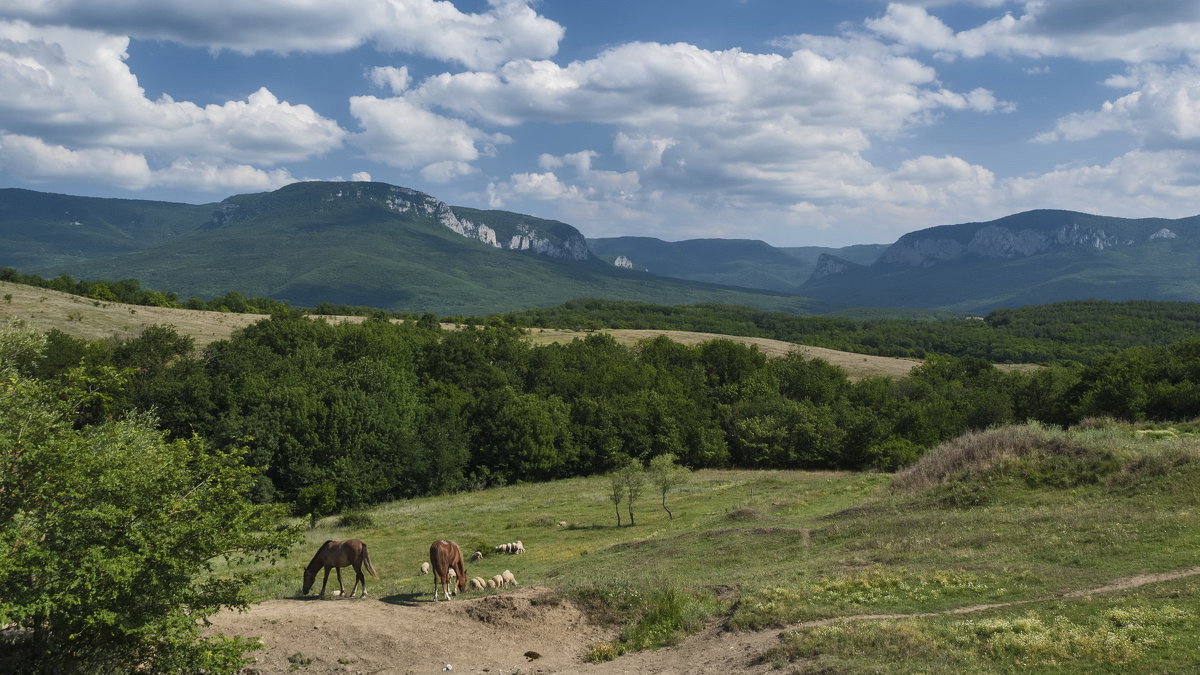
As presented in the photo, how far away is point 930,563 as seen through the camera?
2188cm

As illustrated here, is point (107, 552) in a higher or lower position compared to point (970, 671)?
higher

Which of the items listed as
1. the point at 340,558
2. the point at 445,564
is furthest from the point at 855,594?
the point at 340,558

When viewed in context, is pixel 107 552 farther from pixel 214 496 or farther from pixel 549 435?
pixel 549 435

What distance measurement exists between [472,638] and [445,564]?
11.3 feet

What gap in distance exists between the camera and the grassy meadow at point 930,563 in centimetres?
1461

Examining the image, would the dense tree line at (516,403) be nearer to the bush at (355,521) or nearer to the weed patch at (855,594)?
the bush at (355,521)

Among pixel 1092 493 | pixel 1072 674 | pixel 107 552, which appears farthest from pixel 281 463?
pixel 1072 674

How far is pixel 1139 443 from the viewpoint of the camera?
3189cm

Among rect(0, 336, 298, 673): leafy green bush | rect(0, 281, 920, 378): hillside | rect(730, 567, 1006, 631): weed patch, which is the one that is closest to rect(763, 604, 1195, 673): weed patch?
rect(730, 567, 1006, 631): weed patch

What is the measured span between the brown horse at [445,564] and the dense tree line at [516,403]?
36.4 meters

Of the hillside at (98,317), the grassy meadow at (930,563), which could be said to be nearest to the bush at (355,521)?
the grassy meadow at (930,563)

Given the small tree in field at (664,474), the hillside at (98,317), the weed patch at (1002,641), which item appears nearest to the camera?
the weed patch at (1002,641)

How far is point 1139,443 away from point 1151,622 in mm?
21227

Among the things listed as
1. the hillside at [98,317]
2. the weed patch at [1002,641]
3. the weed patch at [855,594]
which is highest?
the hillside at [98,317]
